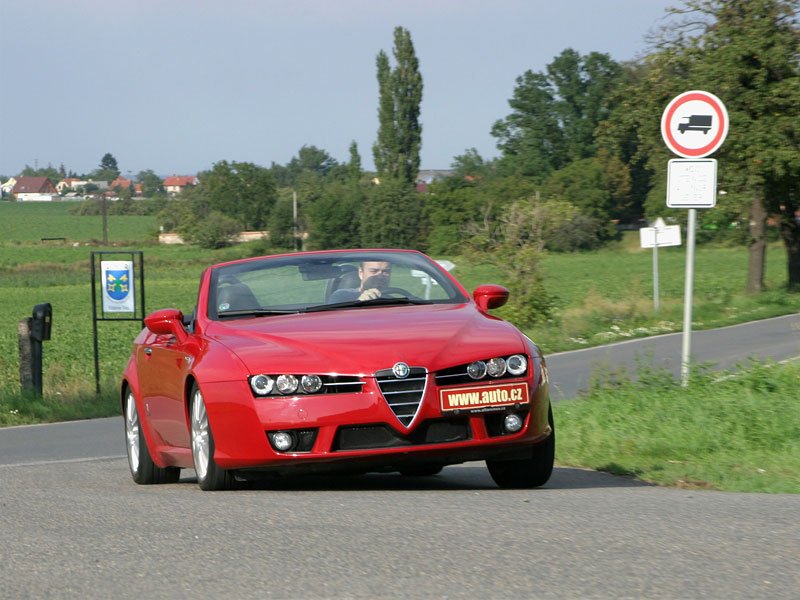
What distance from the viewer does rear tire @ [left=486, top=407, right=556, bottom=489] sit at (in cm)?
824

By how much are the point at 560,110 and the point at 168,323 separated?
115 m

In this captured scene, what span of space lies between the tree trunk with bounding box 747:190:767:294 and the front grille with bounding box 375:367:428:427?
3499cm

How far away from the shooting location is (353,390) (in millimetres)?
7547

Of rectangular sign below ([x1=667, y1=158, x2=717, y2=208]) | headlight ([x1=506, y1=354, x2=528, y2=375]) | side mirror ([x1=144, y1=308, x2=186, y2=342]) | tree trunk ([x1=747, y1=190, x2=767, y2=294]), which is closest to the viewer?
headlight ([x1=506, y1=354, x2=528, y2=375])

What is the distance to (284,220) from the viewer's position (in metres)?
126

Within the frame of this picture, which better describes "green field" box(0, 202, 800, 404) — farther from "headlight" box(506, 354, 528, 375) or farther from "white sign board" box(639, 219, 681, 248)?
"headlight" box(506, 354, 528, 375)

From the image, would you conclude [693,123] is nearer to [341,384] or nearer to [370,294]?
[370,294]

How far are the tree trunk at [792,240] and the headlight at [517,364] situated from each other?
35579mm

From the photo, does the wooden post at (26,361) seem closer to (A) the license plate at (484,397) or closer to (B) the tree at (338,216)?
(A) the license plate at (484,397)

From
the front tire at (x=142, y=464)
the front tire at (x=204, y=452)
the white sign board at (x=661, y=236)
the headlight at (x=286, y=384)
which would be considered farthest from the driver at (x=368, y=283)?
the white sign board at (x=661, y=236)

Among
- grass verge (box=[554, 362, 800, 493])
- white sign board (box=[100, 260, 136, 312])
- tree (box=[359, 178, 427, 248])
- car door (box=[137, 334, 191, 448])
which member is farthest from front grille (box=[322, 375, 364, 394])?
tree (box=[359, 178, 427, 248])

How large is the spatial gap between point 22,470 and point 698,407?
5395 mm

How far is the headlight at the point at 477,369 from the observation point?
766 cm

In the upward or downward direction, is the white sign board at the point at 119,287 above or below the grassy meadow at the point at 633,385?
above
